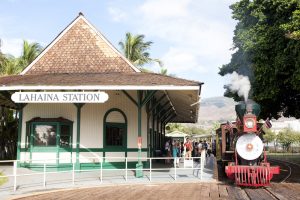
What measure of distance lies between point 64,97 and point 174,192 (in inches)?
232

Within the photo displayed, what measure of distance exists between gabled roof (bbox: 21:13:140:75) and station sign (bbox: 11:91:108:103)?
496 cm

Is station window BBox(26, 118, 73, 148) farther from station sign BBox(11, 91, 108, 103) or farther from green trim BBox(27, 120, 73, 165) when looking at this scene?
station sign BBox(11, 91, 108, 103)

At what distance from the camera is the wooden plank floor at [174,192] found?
1083 centimetres

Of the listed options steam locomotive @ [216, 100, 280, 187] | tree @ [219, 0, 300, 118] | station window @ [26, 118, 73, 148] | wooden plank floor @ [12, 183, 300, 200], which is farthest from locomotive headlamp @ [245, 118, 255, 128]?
station window @ [26, 118, 73, 148]

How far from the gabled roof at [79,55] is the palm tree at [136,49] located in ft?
64.5

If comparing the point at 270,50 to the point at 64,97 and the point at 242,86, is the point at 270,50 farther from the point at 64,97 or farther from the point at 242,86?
the point at 64,97

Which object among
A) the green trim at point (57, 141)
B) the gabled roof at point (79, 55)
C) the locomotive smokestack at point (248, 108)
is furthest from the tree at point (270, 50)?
the green trim at point (57, 141)

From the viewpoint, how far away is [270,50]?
66.7ft

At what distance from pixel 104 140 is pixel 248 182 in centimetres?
739

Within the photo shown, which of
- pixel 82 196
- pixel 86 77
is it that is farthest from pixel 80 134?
pixel 82 196

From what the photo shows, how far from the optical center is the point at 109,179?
15.0 meters

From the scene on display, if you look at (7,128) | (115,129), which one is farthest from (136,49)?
(115,129)

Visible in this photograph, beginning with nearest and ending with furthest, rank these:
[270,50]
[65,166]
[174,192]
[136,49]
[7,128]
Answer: [174,192]
[65,166]
[270,50]
[7,128]
[136,49]

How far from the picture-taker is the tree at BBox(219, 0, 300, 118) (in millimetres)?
18750
